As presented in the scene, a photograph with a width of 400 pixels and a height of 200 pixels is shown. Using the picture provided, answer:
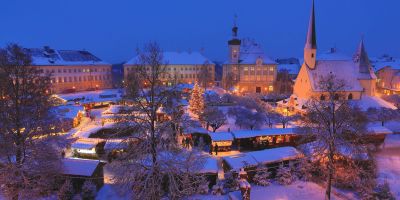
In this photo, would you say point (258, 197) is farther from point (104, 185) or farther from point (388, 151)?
point (388, 151)

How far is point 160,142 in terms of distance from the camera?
11.5 meters

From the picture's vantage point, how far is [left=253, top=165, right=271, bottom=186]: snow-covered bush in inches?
705

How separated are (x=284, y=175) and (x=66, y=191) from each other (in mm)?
12985

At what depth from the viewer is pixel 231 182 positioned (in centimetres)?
1745

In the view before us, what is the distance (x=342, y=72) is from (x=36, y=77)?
1523 inches

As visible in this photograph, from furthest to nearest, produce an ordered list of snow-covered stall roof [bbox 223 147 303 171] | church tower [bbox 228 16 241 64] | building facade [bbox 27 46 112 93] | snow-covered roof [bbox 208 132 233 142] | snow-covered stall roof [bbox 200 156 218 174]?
church tower [bbox 228 16 241 64], building facade [bbox 27 46 112 93], snow-covered roof [bbox 208 132 233 142], snow-covered stall roof [bbox 223 147 303 171], snow-covered stall roof [bbox 200 156 218 174]

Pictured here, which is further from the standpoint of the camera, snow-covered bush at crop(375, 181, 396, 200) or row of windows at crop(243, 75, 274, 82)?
row of windows at crop(243, 75, 274, 82)

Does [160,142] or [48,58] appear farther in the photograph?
[48,58]

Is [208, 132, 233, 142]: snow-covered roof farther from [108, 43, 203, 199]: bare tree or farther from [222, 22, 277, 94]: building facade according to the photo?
[222, 22, 277, 94]: building facade

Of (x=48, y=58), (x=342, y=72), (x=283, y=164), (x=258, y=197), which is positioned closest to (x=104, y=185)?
(x=258, y=197)

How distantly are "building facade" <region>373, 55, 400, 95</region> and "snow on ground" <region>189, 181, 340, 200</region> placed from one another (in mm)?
50199

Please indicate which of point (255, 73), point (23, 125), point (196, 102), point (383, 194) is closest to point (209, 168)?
point (383, 194)

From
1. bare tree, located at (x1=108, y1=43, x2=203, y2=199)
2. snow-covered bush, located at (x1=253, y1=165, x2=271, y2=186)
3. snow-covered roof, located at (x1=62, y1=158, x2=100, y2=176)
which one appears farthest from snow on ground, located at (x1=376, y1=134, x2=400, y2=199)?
snow-covered roof, located at (x1=62, y1=158, x2=100, y2=176)

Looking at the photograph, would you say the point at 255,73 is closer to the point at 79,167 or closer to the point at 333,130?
the point at 333,130
